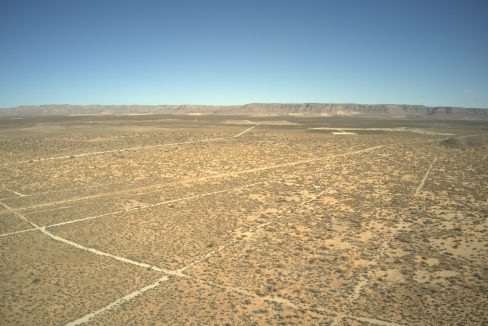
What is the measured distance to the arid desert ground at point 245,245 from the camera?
829 cm

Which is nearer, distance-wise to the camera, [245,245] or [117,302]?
[117,302]

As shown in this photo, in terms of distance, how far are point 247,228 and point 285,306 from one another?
5342 millimetres

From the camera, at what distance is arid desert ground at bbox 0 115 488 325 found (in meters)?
8.29

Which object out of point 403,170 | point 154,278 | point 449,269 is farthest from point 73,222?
point 403,170

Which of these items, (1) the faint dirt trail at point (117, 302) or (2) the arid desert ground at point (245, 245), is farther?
(2) the arid desert ground at point (245, 245)

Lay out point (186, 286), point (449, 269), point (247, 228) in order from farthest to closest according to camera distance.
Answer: point (247, 228), point (449, 269), point (186, 286)

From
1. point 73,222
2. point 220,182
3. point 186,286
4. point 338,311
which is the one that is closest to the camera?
point 338,311

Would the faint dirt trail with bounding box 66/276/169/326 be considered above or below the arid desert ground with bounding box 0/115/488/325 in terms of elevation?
below

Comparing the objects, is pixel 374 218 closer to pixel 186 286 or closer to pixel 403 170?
pixel 186 286

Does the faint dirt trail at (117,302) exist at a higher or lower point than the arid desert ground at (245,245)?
lower

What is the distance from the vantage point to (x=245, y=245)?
39.2ft

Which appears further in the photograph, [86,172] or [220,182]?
[86,172]

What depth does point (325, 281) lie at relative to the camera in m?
9.47

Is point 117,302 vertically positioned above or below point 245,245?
below
